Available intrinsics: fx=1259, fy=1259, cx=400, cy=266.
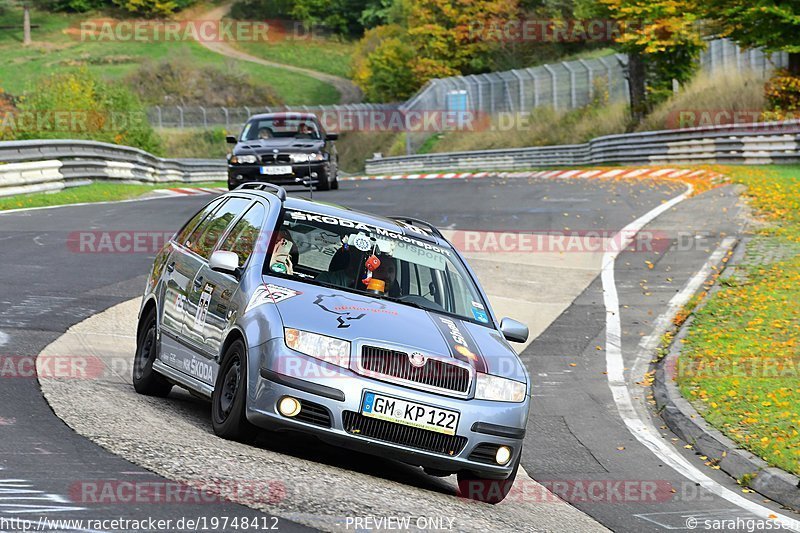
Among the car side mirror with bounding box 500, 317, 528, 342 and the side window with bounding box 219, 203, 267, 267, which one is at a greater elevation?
the side window with bounding box 219, 203, 267, 267

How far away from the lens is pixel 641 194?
2714 centimetres

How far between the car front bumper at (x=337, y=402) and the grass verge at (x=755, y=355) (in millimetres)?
2851

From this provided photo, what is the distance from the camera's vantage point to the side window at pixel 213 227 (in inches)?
367

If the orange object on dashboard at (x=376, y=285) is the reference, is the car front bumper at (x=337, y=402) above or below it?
below

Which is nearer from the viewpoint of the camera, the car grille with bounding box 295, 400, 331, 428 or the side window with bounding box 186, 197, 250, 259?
the car grille with bounding box 295, 400, 331, 428

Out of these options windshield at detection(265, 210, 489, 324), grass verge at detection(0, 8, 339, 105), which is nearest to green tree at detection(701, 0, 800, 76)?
windshield at detection(265, 210, 489, 324)

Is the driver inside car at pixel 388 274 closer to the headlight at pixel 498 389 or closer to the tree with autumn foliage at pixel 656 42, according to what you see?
the headlight at pixel 498 389

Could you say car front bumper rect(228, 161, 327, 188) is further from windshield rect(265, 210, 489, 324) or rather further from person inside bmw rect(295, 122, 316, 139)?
windshield rect(265, 210, 489, 324)

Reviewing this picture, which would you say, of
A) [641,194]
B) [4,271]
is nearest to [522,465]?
[4,271]

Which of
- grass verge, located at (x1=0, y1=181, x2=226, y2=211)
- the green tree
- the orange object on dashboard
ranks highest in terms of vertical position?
the green tree

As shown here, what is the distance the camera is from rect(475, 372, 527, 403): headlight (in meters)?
7.70

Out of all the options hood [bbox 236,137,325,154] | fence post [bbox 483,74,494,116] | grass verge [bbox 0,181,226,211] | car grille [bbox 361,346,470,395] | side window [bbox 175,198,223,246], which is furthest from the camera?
fence post [bbox 483,74,494,116]

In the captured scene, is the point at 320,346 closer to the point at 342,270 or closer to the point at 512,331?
the point at 342,270

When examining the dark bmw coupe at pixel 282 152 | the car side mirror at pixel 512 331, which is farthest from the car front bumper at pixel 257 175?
the car side mirror at pixel 512 331
